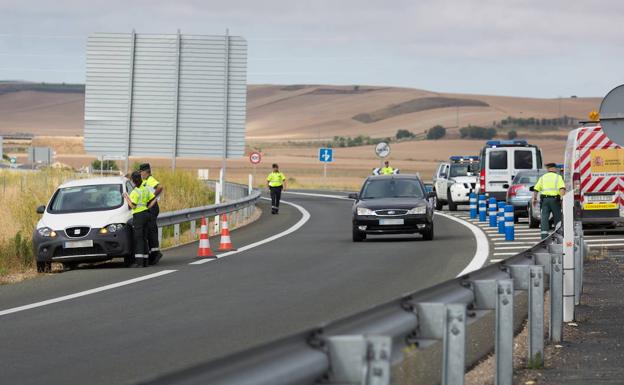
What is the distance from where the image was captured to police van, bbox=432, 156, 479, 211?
48.8 metres

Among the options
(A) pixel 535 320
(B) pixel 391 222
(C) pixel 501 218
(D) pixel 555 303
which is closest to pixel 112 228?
(B) pixel 391 222

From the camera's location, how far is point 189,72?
4250 cm

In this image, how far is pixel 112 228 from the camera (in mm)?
22234

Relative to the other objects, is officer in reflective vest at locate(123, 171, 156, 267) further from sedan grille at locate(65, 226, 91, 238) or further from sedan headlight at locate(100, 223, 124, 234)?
sedan grille at locate(65, 226, 91, 238)

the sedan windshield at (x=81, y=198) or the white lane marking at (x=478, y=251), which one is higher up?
the sedan windshield at (x=81, y=198)

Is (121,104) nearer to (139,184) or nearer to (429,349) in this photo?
(139,184)

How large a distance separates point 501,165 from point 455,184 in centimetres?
581

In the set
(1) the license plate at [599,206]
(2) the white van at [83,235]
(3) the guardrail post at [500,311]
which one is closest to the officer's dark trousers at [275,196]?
(1) the license plate at [599,206]

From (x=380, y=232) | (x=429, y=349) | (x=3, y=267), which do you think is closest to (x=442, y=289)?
(x=429, y=349)

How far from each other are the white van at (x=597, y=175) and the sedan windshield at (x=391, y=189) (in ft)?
11.8

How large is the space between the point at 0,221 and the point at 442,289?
2374cm

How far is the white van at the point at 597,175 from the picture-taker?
102ft

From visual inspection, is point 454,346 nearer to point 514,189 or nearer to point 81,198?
point 81,198

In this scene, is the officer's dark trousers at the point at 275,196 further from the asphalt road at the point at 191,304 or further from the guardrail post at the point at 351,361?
the guardrail post at the point at 351,361
